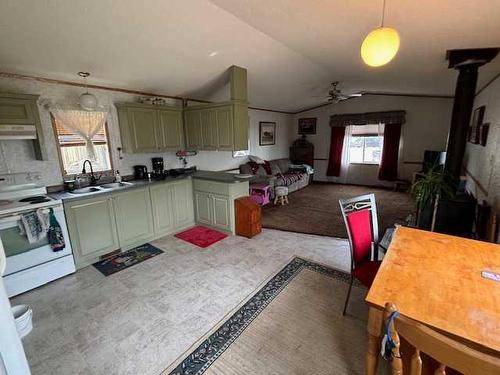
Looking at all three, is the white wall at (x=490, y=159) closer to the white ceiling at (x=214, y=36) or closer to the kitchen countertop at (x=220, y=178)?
the white ceiling at (x=214, y=36)

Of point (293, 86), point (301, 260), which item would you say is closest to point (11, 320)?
point (301, 260)

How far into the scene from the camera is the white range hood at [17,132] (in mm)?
2395

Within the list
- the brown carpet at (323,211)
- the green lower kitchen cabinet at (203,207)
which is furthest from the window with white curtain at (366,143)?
the green lower kitchen cabinet at (203,207)

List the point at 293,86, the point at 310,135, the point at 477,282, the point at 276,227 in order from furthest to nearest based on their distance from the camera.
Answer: the point at 310,135, the point at 293,86, the point at 276,227, the point at 477,282

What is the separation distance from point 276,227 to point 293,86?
2.99m

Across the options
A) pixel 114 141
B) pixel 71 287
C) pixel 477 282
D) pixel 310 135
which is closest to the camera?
pixel 477 282

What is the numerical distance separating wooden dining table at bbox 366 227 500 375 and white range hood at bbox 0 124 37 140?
136 inches

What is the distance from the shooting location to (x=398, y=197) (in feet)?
19.1

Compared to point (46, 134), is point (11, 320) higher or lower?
lower

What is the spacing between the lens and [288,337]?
1.86 m

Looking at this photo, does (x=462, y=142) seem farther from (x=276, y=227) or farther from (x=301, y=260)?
(x=276, y=227)

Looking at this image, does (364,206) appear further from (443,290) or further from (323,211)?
(323,211)

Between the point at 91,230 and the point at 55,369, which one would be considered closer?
the point at 55,369

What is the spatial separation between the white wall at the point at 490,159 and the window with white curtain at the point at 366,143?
2.92 metres
